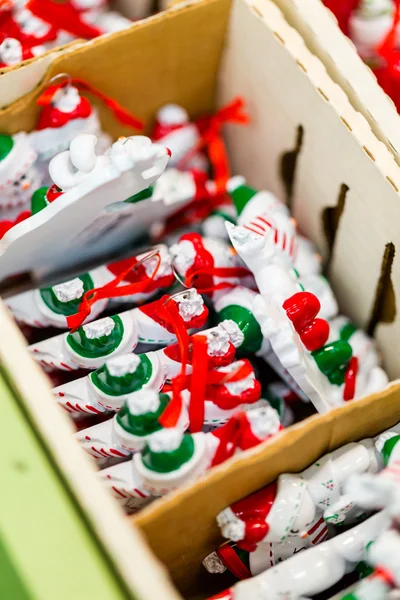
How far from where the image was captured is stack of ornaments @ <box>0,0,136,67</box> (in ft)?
3.15

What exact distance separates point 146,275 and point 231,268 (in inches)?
4.2

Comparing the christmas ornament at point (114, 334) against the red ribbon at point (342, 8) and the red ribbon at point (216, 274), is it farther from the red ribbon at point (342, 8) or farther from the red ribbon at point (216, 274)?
the red ribbon at point (342, 8)

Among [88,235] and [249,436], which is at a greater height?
[88,235]

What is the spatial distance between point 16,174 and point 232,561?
531mm

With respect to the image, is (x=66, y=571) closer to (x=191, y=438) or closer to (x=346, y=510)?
(x=191, y=438)

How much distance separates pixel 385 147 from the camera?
2.76 feet

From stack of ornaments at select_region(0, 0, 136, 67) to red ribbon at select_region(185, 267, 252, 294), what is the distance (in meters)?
0.37

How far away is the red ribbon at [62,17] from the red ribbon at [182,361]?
1.67 feet

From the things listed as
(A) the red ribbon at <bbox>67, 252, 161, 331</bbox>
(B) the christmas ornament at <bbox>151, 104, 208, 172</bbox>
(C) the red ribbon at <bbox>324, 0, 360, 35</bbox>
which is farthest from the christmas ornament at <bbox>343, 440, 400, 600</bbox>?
(C) the red ribbon at <bbox>324, 0, 360, 35</bbox>

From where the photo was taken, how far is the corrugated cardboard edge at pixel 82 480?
0.53m

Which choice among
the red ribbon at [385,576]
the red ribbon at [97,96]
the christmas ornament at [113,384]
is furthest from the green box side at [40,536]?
the red ribbon at [97,96]

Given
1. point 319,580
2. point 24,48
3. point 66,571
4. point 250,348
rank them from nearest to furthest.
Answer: point 66,571 < point 319,580 < point 250,348 < point 24,48

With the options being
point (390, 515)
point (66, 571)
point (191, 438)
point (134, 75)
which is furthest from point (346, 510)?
point (134, 75)

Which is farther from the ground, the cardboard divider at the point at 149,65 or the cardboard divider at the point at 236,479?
the cardboard divider at the point at 149,65
